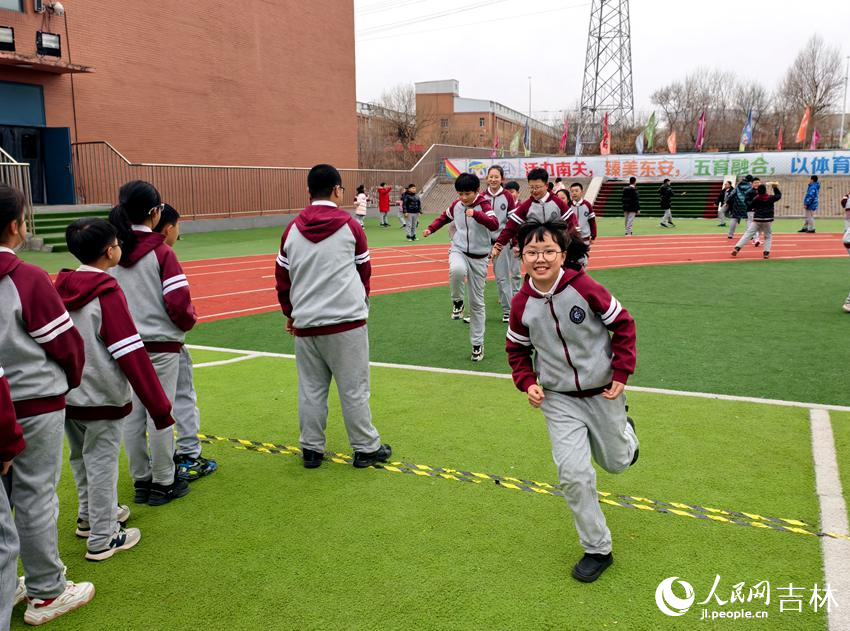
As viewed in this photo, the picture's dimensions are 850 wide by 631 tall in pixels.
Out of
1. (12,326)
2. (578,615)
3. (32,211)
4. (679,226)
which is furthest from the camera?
(679,226)

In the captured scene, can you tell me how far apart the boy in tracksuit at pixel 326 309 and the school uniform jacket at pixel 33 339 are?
182cm

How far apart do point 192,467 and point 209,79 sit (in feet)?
85.0

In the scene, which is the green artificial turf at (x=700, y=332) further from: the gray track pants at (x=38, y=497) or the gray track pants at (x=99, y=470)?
the gray track pants at (x=38, y=497)

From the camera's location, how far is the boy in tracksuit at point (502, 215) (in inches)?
360

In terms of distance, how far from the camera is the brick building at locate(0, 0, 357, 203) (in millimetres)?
21516

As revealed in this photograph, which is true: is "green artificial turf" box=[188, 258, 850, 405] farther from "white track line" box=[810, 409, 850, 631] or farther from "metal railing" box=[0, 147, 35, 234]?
"metal railing" box=[0, 147, 35, 234]

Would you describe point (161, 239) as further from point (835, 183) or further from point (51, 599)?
point (835, 183)

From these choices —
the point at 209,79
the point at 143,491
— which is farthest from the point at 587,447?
the point at 209,79

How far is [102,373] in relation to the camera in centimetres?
346

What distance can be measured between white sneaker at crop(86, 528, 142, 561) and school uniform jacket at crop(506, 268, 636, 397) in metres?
2.35

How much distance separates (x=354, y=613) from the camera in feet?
10.4

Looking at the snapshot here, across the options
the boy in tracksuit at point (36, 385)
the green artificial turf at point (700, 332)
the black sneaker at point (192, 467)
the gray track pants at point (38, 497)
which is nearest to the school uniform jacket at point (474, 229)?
the green artificial turf at point (700, 332)

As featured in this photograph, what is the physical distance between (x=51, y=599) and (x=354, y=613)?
140cm

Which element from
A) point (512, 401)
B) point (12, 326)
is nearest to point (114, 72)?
point (512, 401)
